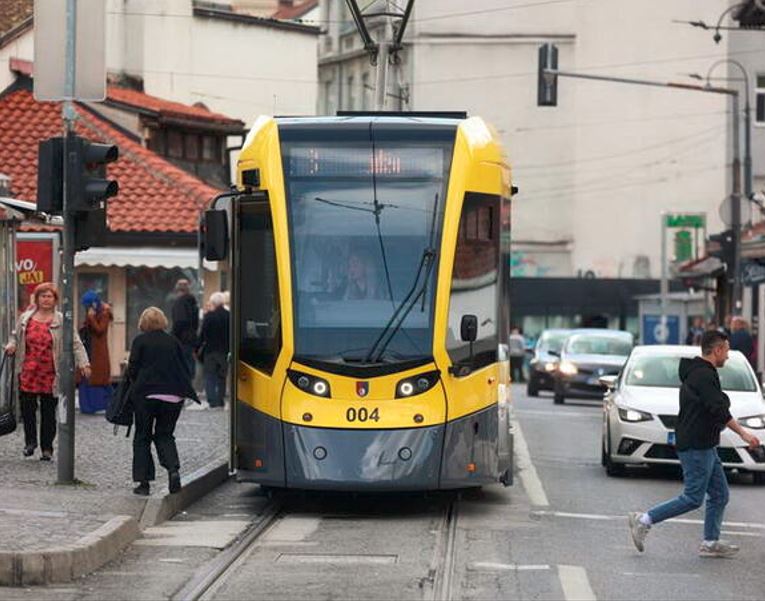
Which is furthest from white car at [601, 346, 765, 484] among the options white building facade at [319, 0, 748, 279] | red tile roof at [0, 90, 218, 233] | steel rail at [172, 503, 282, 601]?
white building facade at [319, 0, 748, 279]

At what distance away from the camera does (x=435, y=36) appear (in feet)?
237

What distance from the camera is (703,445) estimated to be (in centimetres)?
1438

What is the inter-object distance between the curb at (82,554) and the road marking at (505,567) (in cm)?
236

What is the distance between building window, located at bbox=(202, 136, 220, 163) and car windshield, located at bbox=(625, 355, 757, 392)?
69.7 ft

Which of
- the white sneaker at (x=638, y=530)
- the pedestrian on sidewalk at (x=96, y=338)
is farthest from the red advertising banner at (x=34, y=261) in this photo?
the white sneaker at (x=638, y=530)

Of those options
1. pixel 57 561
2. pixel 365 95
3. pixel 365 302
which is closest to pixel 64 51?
pixel 365 302

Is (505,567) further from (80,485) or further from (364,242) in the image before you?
(80,485)

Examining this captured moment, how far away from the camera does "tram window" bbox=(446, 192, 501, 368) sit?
16969 mm

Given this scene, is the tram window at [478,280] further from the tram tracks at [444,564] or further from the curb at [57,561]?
the curb at [57,561]

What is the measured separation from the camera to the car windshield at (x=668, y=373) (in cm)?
2302

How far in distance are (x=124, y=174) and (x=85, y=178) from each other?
20481 mm

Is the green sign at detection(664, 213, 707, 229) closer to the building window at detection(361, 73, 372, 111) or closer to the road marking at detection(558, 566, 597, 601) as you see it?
the building window at detection(361, 73, 372, 111)

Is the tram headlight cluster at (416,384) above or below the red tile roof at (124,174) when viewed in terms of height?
below

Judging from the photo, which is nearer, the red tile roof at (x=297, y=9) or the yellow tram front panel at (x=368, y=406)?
the yellow tram front panel at (x=368, y=406)
